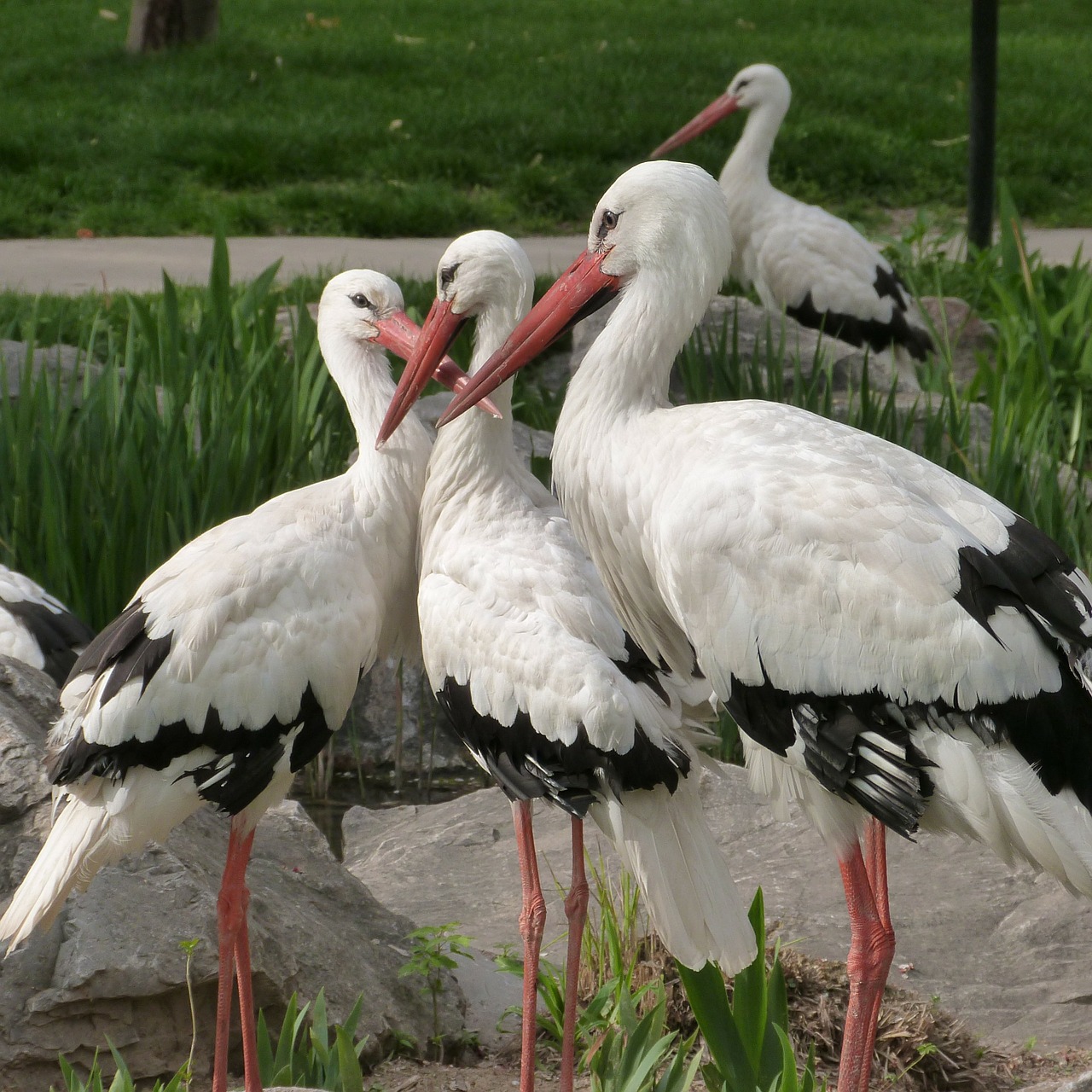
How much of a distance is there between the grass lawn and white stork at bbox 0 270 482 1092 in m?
5.34

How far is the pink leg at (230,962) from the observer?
271cm

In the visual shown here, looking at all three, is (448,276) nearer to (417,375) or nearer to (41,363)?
(417,375)

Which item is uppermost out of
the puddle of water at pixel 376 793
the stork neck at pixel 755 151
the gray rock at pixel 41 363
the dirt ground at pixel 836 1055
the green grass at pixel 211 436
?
the stork neck at pixel 755 151

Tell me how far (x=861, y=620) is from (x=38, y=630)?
1931 mm

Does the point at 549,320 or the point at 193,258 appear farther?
the point at 193,258

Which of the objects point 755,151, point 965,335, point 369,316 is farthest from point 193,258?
point 369,316

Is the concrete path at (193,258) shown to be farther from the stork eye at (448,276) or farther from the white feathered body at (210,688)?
the white feathered body at (210,688)

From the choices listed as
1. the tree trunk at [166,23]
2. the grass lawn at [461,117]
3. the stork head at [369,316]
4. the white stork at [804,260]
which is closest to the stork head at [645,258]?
the stork head at [369,316]

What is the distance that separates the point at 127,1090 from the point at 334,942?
2.31 feet

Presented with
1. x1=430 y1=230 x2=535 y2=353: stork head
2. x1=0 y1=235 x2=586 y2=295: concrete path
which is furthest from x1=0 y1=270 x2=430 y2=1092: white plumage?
x1=0 y1=235 x2=586 y2=295: concrete path

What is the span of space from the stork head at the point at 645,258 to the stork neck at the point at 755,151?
487 cm

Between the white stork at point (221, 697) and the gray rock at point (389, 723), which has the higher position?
the white stork at point (221, 697)

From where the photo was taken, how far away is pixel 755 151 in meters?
7.58

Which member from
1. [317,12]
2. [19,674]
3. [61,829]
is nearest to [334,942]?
[61,829]
